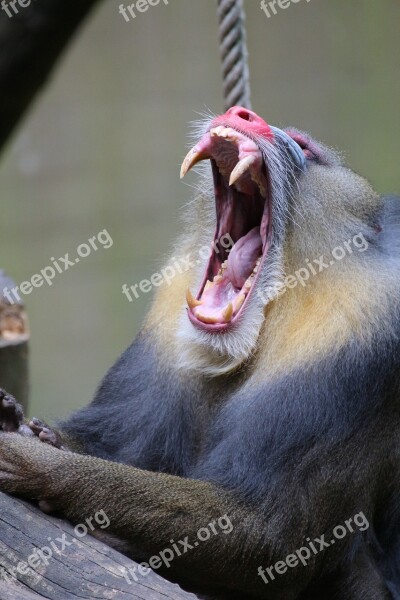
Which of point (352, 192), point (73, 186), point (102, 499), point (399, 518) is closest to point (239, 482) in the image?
point (102, 499)

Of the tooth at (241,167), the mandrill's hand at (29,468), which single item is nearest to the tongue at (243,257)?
the tooth at (241,167)

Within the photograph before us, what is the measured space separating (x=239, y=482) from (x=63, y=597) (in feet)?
2.89

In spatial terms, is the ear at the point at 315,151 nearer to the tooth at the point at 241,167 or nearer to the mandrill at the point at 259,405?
the mandrill at the point at 259,405

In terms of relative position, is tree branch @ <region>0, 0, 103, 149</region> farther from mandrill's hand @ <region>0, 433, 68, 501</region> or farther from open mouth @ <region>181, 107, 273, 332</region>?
mandrill's hand @ <region>0, 433, 68, 501</region>

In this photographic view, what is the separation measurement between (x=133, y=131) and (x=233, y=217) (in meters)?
6.21

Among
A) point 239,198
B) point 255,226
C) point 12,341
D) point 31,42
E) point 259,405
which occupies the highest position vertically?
point 31,42

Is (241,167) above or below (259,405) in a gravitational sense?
above

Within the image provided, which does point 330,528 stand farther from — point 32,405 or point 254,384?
point 32,405

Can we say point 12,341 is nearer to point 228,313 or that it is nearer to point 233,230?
point 233,230

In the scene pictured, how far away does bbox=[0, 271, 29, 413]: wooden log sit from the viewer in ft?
18.3

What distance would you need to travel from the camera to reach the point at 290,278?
165 inches

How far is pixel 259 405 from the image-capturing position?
3.96m

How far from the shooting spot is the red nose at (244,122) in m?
4.27

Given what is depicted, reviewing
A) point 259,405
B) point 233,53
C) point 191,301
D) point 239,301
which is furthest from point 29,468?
point 233,53
